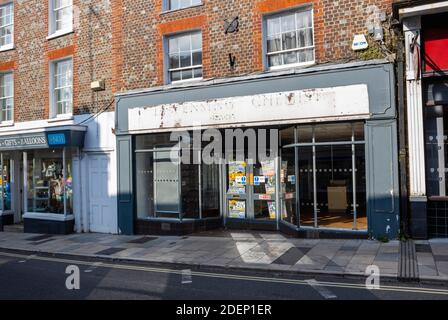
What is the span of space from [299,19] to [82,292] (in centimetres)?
842

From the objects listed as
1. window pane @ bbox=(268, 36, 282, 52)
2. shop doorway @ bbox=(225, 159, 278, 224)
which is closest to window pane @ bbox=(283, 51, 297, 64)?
window pane @ bbox=(268, 36, 282, 52)

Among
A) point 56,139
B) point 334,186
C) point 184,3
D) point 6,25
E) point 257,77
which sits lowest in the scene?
point 334,186

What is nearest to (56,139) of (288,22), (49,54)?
(49,54)

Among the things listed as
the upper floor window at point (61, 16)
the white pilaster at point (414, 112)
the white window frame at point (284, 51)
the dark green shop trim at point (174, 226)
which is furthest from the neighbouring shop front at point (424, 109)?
the upper floor window at point (61, 16)

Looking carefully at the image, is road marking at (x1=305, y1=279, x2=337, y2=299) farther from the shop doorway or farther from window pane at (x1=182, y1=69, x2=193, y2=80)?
window pane at (x1=182, y1=69, x2=193, y2=80)

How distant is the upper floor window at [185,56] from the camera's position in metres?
12.6

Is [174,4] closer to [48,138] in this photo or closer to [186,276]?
[48,138]

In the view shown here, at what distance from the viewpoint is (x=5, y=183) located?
662 inches

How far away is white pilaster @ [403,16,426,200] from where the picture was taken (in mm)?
9625

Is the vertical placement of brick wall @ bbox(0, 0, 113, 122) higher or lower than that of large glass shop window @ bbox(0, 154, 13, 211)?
higher

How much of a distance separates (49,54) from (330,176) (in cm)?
1076

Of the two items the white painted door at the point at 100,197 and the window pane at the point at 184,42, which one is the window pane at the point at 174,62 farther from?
the white painted door at the point at 100,197

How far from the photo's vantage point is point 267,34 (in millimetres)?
11703

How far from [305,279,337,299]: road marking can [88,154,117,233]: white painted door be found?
806cm
